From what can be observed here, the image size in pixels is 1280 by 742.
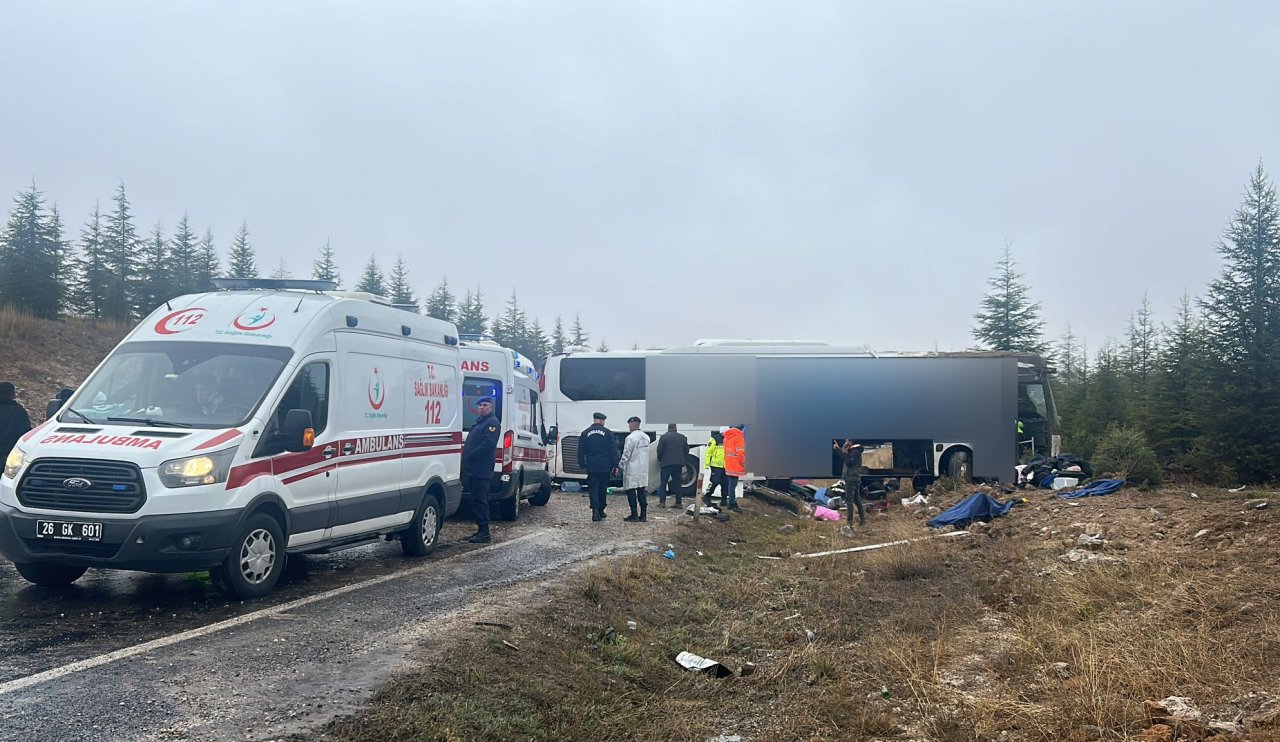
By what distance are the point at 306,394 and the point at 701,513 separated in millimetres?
9628

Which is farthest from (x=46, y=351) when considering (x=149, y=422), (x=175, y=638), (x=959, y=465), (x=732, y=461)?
(x=175, y=638)

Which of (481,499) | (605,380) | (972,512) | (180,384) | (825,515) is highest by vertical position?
(605,380)

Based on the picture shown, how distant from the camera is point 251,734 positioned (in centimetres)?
455

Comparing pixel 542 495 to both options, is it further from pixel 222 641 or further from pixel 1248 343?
pixel 1248 343

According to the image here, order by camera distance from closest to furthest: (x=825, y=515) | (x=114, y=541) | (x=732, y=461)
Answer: (x=114, y=541), (x=732, y=461), (x=825, y=515)

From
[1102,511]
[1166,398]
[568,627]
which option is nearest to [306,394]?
[568,627]

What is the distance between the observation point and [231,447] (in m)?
7.46

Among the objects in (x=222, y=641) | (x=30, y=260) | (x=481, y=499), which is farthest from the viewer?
(x=30, y=260)

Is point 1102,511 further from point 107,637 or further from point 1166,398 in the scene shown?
point 1166,398

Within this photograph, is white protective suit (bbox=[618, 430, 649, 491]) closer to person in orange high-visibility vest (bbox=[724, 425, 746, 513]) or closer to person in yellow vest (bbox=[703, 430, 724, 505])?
person in yellow vest (bbox=[703, 430, 724, 505])

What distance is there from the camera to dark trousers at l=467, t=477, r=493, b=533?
12.4 metres

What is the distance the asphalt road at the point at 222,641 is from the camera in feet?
15.6

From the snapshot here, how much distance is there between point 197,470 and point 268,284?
3.09 meters

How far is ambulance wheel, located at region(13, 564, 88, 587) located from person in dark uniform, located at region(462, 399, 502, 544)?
5170mm
